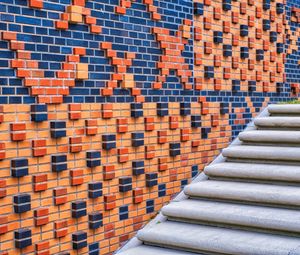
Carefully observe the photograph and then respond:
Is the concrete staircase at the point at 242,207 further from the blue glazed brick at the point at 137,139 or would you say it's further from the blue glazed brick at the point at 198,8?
the blue glazed brick at the point at 198,8

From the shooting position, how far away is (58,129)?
13.8 ft

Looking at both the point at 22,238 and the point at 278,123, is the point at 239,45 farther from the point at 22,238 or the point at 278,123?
the point at 22,238

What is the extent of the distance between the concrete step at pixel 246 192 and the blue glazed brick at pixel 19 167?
6.13ft

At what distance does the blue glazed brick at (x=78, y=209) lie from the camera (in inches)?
171

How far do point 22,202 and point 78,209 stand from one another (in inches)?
22.3

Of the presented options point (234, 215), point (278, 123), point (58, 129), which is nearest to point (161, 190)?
point (234, 215)

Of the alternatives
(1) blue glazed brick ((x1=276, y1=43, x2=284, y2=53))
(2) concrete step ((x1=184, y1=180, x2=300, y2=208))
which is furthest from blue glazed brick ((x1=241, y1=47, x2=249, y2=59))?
(2) concrete step ((x1=184, y1=180, x2=300, y2=208))

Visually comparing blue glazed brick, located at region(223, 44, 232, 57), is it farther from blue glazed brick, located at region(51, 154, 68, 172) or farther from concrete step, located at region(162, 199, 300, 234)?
blue glazed brick, located at region(51, 154, 68, 172)

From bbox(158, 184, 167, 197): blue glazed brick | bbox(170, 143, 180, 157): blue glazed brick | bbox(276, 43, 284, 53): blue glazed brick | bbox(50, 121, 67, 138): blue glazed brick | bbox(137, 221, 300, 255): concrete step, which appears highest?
bbox(276, 43, 284, 53): blue glazed brick

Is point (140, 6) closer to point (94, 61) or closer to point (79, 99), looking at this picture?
point (94, 61)

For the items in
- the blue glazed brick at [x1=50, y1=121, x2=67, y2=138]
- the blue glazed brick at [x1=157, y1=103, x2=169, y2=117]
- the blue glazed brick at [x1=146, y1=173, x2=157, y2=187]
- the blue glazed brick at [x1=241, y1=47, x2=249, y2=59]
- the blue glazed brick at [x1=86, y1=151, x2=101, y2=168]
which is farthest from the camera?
the blue glazed brick at [x1=241, y1=47, x2=249, y2=59]

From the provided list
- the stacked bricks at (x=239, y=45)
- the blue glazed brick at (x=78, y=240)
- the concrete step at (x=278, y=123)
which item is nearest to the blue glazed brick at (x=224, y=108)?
the stacked bricks at (x=239, y=45)

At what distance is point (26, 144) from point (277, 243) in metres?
1.99

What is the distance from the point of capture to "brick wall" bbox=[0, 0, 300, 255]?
396 cm
